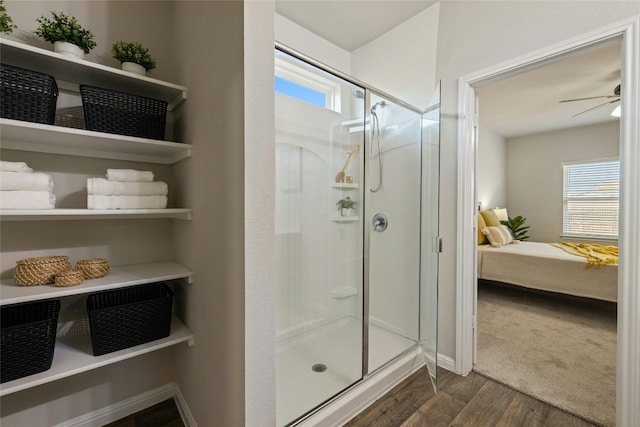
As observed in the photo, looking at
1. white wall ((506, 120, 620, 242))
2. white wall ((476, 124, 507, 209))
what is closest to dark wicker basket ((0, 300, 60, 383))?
white wall ((476, 124, 507, 209))

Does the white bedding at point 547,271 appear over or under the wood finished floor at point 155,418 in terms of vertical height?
over

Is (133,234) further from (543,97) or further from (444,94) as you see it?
(543,97)

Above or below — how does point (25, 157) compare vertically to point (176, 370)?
above

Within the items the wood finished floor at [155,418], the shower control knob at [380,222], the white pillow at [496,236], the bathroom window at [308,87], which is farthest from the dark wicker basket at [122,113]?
the white pillow at [496,236]

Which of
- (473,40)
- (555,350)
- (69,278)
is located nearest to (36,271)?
(69,278)

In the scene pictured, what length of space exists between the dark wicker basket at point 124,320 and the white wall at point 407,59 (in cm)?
230

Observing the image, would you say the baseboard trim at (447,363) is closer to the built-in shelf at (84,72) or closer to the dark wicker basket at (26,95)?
the built-in shelf at (84,72)

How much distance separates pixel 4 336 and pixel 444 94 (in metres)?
2.65

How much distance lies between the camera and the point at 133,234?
5.20ft

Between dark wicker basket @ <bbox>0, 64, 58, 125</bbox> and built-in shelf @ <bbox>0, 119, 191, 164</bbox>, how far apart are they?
6cm

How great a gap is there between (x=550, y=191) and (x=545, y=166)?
50cm

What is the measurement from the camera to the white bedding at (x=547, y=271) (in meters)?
2.91

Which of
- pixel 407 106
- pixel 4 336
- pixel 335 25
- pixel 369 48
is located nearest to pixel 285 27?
pixel 335 25

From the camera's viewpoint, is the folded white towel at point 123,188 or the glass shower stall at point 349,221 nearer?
the folded white towel at point 123,188
